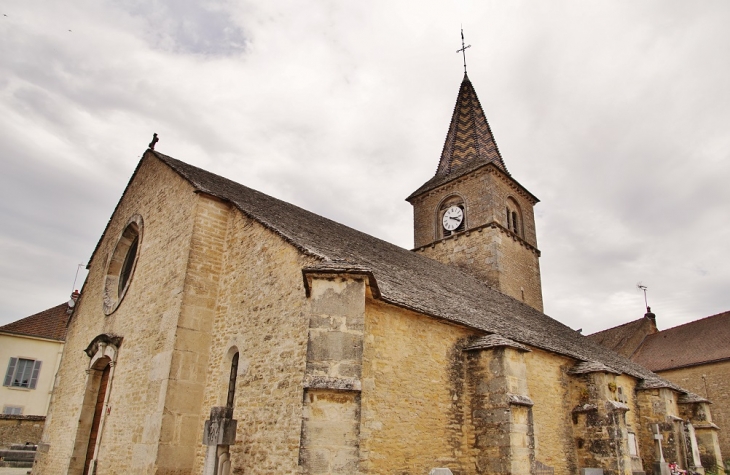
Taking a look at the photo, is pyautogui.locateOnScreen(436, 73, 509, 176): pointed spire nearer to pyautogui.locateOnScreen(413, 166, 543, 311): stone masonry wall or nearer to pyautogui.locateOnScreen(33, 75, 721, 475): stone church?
pyautogui.locateOnScreen(413, 166, 543, 311): stone masonry wall

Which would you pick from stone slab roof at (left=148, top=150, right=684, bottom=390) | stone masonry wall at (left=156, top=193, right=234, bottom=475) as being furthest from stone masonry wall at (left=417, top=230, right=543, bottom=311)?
stone masonry wall at (left=156, top=193, right=234, bottom=475)

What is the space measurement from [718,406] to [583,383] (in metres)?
15.6

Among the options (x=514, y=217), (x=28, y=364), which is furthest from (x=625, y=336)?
(x=28, y=364)

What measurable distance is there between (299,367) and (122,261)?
8570 mm

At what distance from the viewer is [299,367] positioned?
798 cm

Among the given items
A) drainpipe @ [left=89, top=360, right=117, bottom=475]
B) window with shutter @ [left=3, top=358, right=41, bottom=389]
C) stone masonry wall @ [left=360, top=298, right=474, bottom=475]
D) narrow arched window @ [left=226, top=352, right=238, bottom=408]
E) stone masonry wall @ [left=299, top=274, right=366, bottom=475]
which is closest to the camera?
stone masonry wall @ [left=299, top=274, right=366, bottom=475]

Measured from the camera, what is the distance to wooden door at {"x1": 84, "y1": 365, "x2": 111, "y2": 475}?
39.1 feet

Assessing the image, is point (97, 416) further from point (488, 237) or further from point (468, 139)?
point (468, 139)

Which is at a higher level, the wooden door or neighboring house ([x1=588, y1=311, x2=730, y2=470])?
neighboring house ([x1=588, y1=311, x2=730, y2=470])

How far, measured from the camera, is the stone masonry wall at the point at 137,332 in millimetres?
9828

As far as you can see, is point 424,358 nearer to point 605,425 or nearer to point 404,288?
point 404,288

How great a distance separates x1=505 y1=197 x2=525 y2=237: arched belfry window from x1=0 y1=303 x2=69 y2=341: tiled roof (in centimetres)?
2034

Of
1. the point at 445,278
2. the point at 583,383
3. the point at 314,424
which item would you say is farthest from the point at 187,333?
the point at 583,383

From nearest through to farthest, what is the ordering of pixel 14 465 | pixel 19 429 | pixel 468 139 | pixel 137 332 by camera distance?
pixel 137 332 < pixel 14 465 < pixel 19 429 < pixel 468 139
